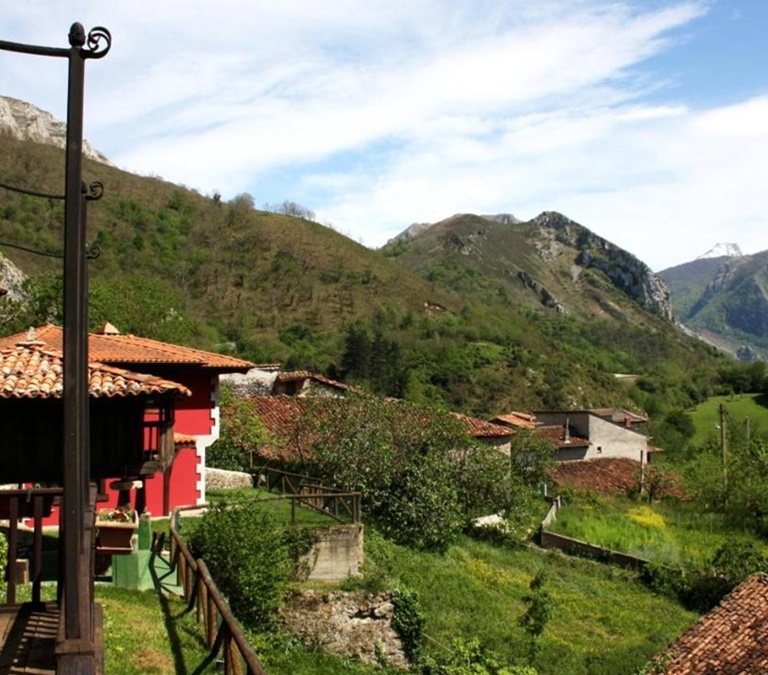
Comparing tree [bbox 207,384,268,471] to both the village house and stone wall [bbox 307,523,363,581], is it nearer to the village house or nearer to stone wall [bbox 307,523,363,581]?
stone wall [bbox 307,523,363,581]

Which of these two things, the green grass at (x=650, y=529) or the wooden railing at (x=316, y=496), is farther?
the green grass at (x=650, y=529)

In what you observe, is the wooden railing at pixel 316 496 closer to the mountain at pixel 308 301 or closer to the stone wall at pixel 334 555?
the stone wall at pixel 334 555

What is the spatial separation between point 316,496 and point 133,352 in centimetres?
524

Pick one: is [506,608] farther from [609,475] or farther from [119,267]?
[119,267]

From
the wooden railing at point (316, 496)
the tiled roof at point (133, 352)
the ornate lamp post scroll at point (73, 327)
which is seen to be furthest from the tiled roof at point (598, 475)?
the ornate lamp post scroll at point (73, 327)

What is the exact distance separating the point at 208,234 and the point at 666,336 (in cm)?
10308

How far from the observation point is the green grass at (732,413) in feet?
275

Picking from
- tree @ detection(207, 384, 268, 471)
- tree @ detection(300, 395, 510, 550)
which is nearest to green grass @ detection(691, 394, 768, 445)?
tree @ detection(300, 395, 510, 550)

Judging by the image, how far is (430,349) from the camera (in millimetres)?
89125

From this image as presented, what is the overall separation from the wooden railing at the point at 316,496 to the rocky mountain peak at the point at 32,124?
4039 inches

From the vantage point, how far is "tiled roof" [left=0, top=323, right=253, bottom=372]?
18.2 metres

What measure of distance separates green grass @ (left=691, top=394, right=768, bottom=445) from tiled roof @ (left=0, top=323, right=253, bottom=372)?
6443cm

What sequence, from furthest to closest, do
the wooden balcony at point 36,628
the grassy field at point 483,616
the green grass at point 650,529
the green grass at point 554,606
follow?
1. the green grass at point 650,529
2. the green grass at point 554,606
3. the grassy field at point 483,616
4. the wooden balcony at point 36,628

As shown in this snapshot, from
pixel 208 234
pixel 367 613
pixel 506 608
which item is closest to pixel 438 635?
pixel 367 613
